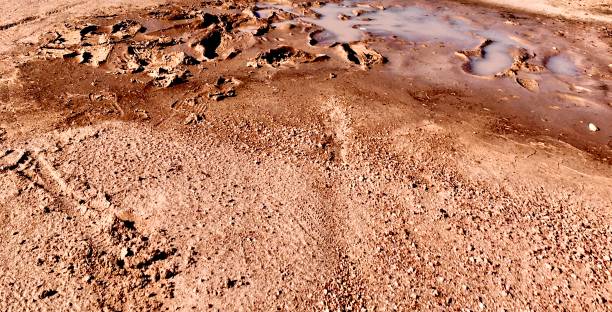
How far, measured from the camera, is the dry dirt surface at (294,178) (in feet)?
15.9

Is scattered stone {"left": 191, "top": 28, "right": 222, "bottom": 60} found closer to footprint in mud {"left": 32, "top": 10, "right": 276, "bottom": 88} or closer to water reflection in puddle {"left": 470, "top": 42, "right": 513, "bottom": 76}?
footprint in mud {"left": 32, "top": 10, "right": 276, "bottom": 88}

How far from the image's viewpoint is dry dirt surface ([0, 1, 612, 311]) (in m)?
4.84

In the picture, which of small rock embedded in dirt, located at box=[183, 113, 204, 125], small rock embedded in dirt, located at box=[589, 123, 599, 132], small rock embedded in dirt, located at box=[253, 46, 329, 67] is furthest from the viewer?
small rock embedded in dirt, located at box=[253, 46, 329, 67]

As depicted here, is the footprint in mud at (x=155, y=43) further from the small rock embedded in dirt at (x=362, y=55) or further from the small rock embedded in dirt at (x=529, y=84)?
the small rock embedded in dirt at (x=529, y=84)

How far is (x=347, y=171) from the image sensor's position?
6.75 meters

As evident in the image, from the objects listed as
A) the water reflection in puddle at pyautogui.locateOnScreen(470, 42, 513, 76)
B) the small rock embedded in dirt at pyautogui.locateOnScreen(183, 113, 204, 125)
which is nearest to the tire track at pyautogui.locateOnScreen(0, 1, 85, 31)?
the small rock embedded in dirt at pyautogui.locateOnScreen(183, 113, 204, 125)

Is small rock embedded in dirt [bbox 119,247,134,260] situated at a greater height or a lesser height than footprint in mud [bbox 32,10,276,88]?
lesser

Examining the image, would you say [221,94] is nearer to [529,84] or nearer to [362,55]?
[362,55]

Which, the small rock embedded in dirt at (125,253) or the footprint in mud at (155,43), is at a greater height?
the footprint in mud at (155,43)

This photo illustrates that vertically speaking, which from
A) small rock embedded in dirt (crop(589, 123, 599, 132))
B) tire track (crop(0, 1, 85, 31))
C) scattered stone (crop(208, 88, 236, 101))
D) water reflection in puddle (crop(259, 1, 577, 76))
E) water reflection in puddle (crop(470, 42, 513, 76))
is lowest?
small rock embedded in dirt (crop(589, 123, 599, 132))

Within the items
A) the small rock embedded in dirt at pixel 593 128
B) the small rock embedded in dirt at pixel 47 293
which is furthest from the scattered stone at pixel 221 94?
the small rock embedded in dirt at pixel 593 128

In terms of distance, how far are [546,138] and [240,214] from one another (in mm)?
6335

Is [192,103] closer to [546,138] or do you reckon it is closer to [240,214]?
[240,214]

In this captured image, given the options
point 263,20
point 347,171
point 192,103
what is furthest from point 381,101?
point 263,20
